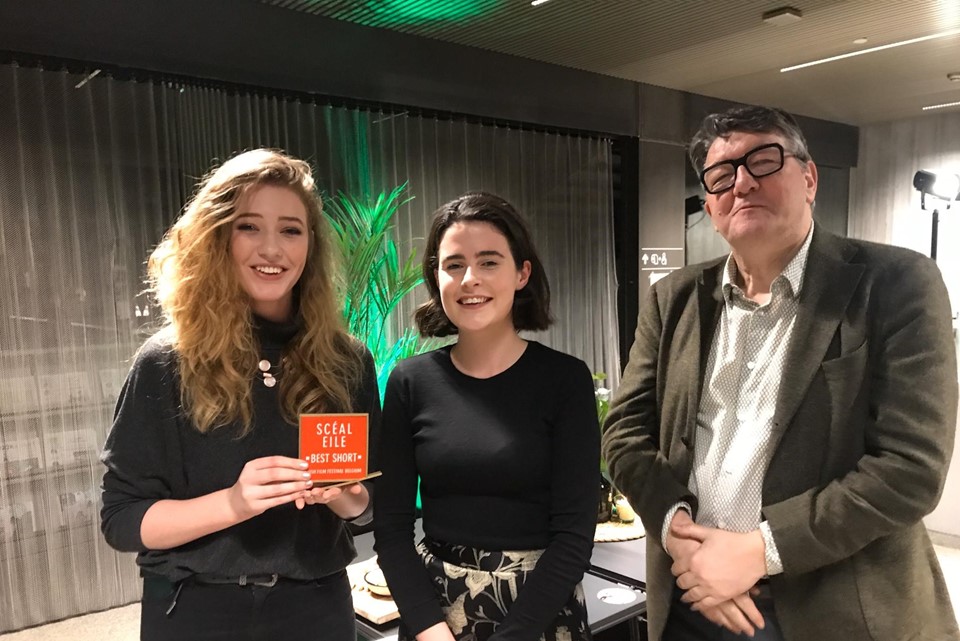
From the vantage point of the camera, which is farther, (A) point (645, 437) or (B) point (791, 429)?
(A) point (645, 437)

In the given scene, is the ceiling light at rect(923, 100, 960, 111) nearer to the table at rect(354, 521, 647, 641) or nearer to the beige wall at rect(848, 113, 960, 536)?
the beige wall at rect(848, 113, 960, 536)

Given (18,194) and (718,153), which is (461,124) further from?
(718,153)

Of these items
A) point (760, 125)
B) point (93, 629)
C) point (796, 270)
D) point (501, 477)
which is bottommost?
point (93, 629)

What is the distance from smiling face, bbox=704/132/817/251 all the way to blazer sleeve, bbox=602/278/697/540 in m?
0.24

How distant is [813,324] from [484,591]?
0.75 metres

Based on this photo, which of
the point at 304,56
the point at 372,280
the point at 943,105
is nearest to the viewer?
the point at 372,280

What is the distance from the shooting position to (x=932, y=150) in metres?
6.27

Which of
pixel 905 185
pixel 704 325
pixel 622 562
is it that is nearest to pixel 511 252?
pixel 704 325

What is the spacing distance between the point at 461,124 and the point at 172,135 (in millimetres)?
1723

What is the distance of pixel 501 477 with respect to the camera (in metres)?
1.30

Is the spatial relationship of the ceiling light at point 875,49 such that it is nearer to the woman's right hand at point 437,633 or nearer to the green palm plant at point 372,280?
the green palm plant at point 372,280

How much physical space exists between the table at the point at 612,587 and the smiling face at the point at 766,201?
1176 mm

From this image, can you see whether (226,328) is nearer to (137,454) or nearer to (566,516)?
(137,454)

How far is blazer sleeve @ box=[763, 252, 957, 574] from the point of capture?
44.0 inches
